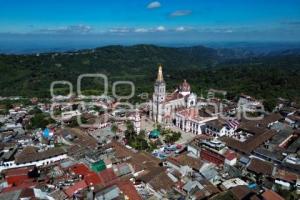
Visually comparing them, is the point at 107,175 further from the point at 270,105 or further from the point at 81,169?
the point at 270,105

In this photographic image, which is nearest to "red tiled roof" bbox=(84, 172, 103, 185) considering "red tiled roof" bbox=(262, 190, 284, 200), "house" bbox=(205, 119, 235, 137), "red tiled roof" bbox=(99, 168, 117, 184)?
"red tiled roof" bbox=(99, 168, 117, 184)

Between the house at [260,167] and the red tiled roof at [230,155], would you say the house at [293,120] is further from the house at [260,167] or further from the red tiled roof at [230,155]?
the red tiled roof at [230,155]

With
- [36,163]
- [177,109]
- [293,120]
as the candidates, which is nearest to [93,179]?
[36,163]

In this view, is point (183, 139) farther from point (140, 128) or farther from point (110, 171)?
point (110, 171)

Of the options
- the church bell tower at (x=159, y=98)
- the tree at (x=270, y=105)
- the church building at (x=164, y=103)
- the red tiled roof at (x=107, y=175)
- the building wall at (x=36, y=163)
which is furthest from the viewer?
the tree at (x=270, y=105)

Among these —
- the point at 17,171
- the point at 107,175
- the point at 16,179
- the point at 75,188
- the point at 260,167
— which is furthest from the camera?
the point at 260,167

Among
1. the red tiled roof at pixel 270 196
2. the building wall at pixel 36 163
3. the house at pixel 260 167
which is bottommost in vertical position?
the building wall at pixel 36 163

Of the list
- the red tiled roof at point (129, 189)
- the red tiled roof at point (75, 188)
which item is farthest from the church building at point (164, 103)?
the red tiled roof at point (75, 188)
